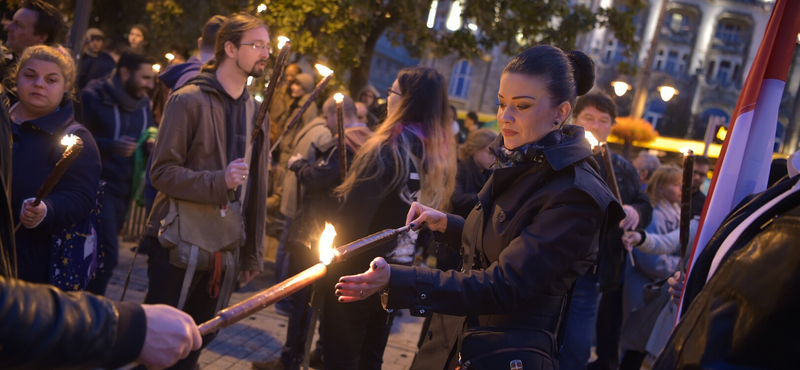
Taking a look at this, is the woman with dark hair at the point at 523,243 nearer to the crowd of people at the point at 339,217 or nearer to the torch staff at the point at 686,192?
the crowd of people at the point at 339,217

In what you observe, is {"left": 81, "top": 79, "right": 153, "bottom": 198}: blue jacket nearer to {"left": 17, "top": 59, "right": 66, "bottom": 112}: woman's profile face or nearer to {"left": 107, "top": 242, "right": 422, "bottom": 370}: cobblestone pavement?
{"left": 107, "top": 242, "right": 422, "bottom": 370}: cobblestone pavement

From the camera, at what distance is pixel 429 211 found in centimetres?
268

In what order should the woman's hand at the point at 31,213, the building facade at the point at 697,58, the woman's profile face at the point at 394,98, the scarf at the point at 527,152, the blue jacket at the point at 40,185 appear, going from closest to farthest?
the scarf at the point at 527,152
the woman's hand at the point at 31,213
the blue jacket at the point at 40,185
the woman's profile face at the point at 394,98
the building facade at the point at 697,58

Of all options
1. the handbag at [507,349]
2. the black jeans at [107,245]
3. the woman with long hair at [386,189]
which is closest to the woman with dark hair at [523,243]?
the handbag at [507,349]

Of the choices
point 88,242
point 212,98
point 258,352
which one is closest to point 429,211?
point 212,98

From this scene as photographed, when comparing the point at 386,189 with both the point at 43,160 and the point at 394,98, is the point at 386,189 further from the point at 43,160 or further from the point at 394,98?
the point at 43,160

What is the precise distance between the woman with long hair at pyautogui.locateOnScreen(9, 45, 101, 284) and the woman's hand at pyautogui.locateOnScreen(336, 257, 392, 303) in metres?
1.96

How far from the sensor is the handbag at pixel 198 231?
10.3ft

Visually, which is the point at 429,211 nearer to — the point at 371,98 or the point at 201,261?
the point at 201,261

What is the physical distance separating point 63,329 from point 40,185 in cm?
211

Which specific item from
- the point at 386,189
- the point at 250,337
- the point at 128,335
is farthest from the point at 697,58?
the point at 128,335

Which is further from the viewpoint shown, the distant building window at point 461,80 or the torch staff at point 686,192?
the distant building window at point 461,80

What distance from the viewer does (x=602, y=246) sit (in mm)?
4094

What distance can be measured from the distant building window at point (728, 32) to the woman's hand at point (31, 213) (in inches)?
2108
